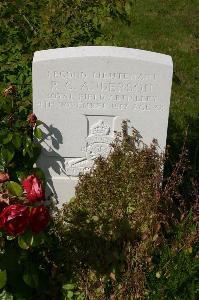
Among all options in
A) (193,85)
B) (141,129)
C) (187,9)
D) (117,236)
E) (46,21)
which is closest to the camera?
(117,236)

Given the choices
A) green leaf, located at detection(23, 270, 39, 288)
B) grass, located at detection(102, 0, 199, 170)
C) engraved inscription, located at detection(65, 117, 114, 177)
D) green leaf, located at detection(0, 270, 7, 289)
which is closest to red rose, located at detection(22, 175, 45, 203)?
green leaf, located at detection(0, 270, 7, 289)

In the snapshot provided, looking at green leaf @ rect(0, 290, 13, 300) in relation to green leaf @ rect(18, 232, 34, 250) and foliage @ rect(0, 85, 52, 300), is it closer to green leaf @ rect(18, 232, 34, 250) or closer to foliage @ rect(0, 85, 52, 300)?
foliage @ rect(0, 85, 52, 300)

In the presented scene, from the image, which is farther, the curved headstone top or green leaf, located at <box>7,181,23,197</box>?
the curved headstone top

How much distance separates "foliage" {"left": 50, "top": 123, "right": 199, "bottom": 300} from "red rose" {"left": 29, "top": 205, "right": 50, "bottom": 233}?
2.14ft

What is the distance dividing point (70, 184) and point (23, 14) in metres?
1.25

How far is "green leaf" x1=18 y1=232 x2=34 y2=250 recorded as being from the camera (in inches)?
92.7

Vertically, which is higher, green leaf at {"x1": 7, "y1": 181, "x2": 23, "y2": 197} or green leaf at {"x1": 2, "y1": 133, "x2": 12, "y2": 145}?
green leaf at {"x1": 2, "y1": 133, "x2": 12, "y2": 145}

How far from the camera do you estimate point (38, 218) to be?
7.46 ft

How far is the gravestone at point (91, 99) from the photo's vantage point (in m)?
3.08

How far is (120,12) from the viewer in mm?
3732

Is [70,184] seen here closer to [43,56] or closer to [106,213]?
[106,213]

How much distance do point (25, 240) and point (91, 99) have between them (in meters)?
1.09

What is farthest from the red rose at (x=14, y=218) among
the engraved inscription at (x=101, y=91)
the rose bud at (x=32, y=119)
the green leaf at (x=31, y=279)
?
the engraved inscription at (x=101, y=91)

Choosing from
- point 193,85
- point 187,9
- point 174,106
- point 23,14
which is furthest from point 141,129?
point 187,9
